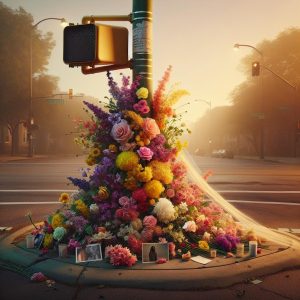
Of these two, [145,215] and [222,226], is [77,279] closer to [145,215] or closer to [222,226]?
[145,215]

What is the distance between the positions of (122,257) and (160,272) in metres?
0.52

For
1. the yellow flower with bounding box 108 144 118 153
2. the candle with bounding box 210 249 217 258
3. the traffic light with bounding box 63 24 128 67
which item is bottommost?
the candle with bounding box 210 249 217 258

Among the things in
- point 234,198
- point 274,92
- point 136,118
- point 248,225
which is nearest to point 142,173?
point 136,118

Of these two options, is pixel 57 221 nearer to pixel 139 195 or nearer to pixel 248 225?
pixel 139 195

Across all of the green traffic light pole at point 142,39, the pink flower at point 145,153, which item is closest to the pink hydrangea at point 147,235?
the pink flower at point 145,153

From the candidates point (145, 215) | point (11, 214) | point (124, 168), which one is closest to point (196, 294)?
point (145, 215)

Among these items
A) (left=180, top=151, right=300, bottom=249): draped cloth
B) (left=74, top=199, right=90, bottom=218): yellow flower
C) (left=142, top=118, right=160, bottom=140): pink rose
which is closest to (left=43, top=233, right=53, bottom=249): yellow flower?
(left=74, top=199, right=90, bottom=218): yellow flower

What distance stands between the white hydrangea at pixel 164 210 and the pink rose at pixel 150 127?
36.2 inches

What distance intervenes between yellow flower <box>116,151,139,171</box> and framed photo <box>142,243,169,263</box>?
1.11m

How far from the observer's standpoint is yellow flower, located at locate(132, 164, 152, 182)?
6203mm

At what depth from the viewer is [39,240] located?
21.2 ft

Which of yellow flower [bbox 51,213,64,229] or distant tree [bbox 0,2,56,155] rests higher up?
distant tree [bbox 0,2,56,155]

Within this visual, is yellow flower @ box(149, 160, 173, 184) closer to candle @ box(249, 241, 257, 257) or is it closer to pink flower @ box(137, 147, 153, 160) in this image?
pink flower @ box(137, 147, 153, 160)

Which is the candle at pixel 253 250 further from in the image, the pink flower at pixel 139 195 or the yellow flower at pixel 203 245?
the pink flower at pixel 139 195
